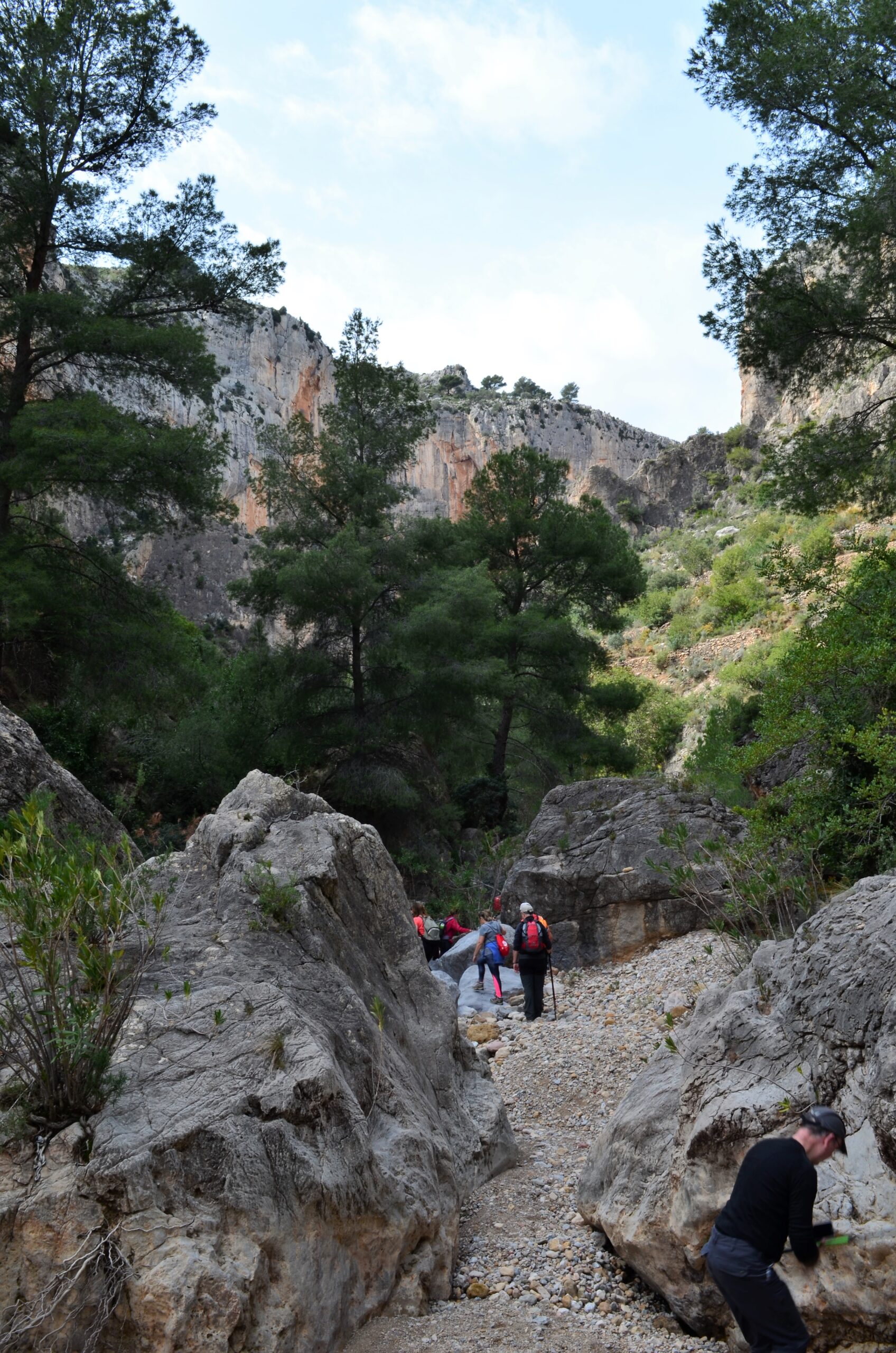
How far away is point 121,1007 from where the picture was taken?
4211 millimetres

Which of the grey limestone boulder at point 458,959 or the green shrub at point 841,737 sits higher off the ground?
the green shrub at point 841,737

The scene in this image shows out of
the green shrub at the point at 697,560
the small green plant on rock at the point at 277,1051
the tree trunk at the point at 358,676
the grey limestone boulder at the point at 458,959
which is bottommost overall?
the grey limestone boulder at the point at 458,959

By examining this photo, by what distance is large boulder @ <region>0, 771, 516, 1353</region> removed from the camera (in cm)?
350

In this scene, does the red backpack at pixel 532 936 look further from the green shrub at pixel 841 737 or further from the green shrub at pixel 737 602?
the green shrub at pixel 737 602

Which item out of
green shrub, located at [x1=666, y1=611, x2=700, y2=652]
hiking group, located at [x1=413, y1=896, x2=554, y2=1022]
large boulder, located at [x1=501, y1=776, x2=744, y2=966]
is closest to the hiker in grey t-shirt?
hiking group, located at [x1=413, y1=896, x2=554, y2=1022]

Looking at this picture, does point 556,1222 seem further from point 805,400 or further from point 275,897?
point 805,400

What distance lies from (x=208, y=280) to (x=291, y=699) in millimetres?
7405

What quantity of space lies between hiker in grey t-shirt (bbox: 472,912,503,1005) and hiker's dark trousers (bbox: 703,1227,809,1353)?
793 cm

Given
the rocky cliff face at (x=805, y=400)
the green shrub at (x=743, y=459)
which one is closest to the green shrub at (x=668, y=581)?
the rocky cliff face at (x=805, y=400)

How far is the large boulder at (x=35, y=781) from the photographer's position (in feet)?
28.6

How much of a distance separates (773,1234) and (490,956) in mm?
8207

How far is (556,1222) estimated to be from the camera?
18.1 ft

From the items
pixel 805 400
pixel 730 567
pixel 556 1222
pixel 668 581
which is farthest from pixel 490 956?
pixel 668 581

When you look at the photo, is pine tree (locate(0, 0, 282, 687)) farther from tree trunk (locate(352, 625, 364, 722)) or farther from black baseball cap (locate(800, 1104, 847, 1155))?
black baseball cap (locate(800, 1104, 847, 1155))
